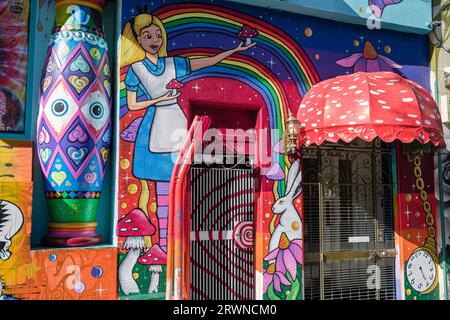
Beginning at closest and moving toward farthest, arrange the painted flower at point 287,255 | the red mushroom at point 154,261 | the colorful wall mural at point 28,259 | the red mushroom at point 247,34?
the colorful wall mural at point 28,259 → the red mushroom at point 154,261 → the painted flower at point 287,255 → the red mushroom at point 247,34

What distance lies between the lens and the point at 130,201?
5.36 meters

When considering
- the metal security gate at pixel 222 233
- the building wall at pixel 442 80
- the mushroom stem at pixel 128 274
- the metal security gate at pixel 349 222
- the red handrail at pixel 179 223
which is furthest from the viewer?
the building wall at pixel 442 80

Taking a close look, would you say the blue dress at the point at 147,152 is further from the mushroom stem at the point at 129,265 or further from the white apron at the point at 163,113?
the mushroom stem at the point at 129,265

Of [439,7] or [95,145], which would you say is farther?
[439,7]

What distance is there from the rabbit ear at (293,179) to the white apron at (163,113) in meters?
1.71

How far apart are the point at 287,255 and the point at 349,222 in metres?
1.27

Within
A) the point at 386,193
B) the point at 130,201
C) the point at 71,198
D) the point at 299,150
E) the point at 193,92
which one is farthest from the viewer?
the point at 386,193

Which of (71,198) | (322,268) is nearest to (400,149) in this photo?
(322,268)

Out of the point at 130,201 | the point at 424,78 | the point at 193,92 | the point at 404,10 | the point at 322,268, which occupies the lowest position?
the point at 322,268

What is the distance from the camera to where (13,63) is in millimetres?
5223

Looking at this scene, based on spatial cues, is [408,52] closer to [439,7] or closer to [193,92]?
[439,7]

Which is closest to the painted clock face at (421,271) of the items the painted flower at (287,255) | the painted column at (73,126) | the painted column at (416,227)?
the painted column at (416,227)

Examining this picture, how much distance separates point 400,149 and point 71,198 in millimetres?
5154

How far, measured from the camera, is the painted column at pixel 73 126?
4.99 meters
